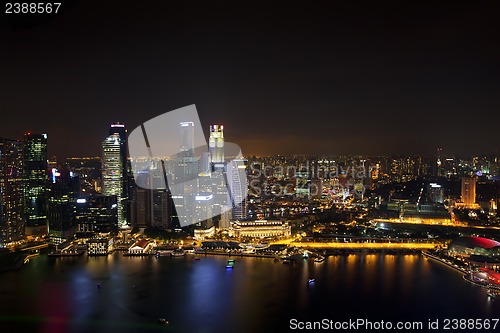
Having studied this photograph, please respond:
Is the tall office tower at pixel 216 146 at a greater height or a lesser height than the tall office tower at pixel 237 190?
greater

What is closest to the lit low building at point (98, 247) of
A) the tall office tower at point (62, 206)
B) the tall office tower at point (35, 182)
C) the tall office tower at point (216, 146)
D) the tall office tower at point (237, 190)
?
the tall office tower at point (62, 206)

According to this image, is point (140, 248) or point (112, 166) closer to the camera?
point (140, 248)

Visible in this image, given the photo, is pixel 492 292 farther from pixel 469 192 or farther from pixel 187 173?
pixel 469 192

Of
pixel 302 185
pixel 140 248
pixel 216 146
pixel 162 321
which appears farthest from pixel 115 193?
pixel 162 321

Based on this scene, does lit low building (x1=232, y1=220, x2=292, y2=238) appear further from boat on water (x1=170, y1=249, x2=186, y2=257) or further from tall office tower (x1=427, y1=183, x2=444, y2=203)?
tall office tower (x1=427, y1=183, x2=444, y2=203)

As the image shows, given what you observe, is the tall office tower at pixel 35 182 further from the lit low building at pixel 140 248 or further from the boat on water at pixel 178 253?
the boat on water at pixel 178 253

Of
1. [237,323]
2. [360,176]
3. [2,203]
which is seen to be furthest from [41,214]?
[360,176]

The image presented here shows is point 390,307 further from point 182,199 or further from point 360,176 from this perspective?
point 360,176
